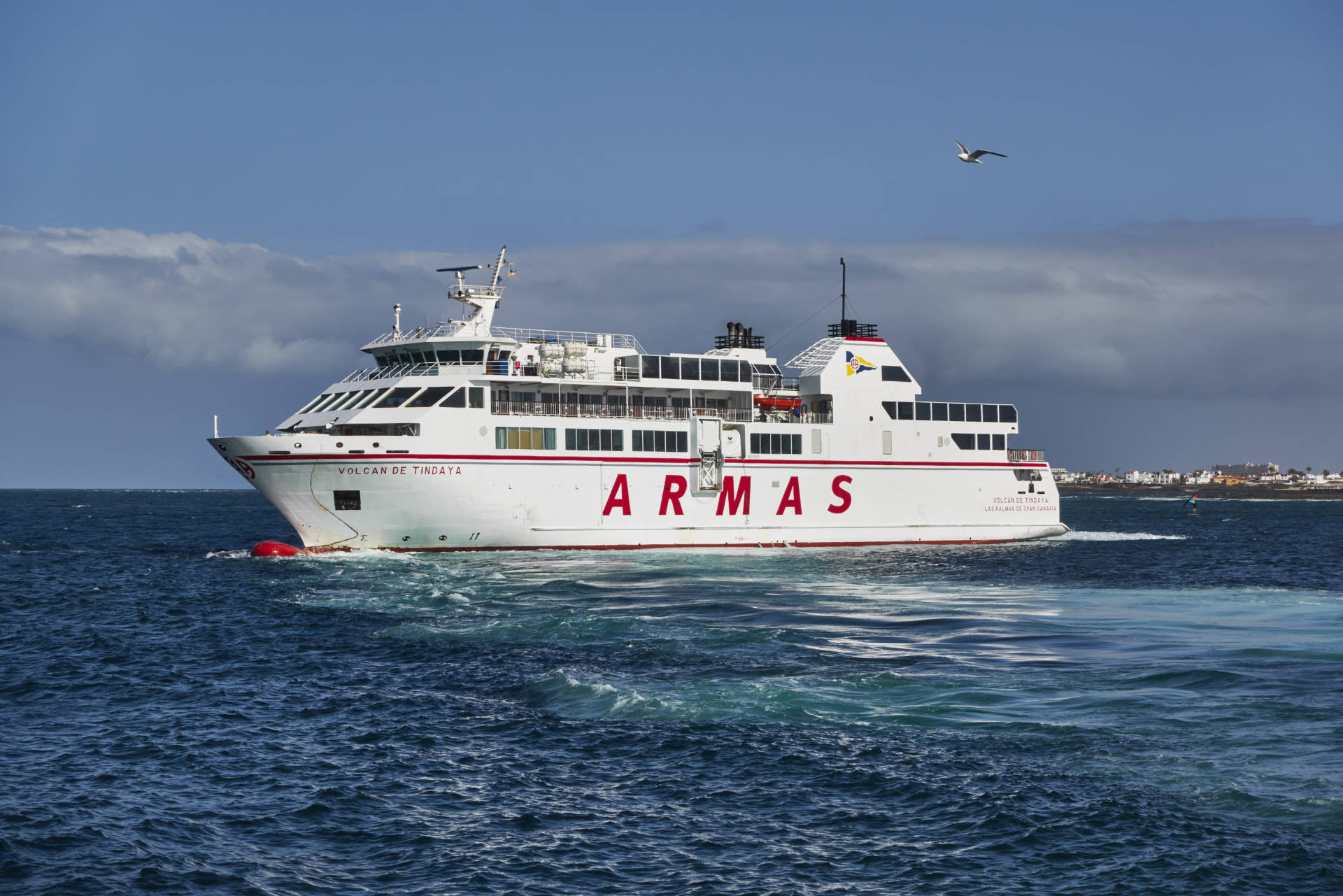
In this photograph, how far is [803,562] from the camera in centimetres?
4425

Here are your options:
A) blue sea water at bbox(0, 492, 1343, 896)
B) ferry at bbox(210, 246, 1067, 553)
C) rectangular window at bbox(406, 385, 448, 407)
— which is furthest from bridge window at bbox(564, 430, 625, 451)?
blue sea water at bbox(0, 492, 1343, 896)

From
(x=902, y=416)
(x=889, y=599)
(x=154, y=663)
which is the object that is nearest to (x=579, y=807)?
(x=154, y=663)

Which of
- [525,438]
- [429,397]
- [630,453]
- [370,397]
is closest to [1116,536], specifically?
[630,453]

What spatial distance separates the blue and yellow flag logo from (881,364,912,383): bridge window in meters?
0.99

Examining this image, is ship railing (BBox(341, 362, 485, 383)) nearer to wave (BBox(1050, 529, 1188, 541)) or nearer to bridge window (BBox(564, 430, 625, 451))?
bridge window (BBox(564, 430, 625, 451))

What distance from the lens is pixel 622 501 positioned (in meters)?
47.2

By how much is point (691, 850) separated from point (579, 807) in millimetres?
1958

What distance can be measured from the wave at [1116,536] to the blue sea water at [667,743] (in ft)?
107

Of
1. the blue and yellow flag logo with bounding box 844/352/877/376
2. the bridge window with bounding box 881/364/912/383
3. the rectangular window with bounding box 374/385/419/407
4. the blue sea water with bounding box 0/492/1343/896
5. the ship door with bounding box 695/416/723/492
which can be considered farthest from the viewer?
the bridge window with bounding box 881/364/912/383

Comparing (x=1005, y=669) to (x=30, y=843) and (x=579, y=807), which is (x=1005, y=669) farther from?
(x=30, y=843)

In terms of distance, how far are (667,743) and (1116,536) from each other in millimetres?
59761

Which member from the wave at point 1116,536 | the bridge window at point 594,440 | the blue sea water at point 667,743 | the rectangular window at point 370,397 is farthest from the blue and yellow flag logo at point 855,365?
the rectangular window at point 370,397

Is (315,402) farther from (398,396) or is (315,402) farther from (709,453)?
(709,453)

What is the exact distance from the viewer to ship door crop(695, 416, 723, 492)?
49125 mm
